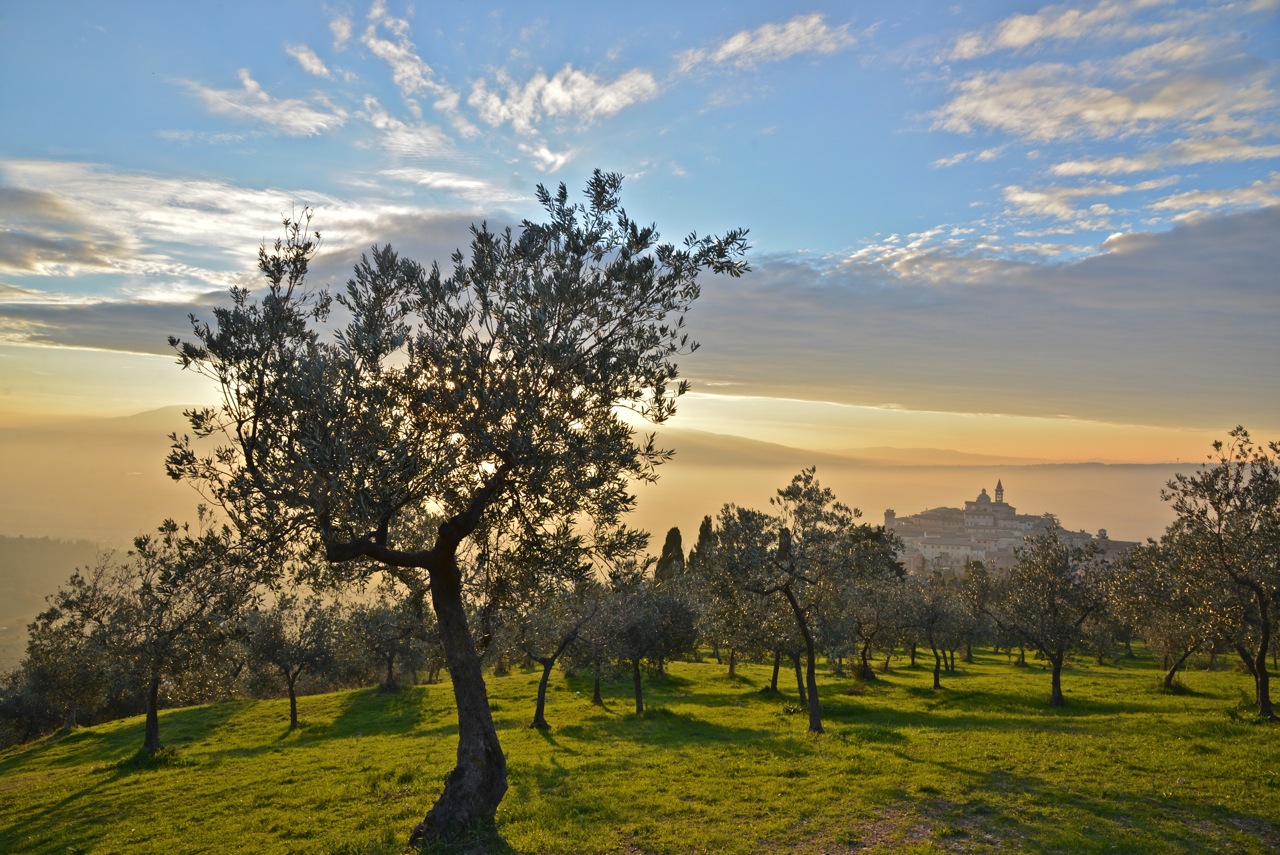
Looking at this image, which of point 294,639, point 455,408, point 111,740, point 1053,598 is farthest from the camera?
point 294,639

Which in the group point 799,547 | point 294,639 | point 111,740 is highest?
point 799,547

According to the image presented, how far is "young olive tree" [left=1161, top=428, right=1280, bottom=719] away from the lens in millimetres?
32281

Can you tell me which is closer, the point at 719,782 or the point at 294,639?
the point at 719,782

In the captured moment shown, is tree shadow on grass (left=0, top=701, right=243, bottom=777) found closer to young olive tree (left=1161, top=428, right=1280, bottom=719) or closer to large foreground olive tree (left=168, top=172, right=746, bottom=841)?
large foreground olive tree (left=168, top=172, right=746, bottom=841)

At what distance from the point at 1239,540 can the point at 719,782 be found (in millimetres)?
29162

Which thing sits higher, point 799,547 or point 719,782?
point 799,547

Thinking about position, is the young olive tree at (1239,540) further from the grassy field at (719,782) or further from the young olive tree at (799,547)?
the young olive tree at (799,547)

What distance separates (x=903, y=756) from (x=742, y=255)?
2270 cm

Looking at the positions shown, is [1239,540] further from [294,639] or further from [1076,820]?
[294,639]

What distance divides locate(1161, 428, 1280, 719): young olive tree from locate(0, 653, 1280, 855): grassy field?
4832mm

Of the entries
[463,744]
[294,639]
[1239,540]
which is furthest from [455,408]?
[294,639]

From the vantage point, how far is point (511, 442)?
15039mm

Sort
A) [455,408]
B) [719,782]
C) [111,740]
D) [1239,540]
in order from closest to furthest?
[455,408] < [719,782] < [1239,540] < [111,740]

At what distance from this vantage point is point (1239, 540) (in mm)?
33312
